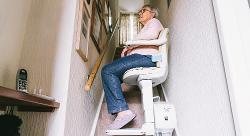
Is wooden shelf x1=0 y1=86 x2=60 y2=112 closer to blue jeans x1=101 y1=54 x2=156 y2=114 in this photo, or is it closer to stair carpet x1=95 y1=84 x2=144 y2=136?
blue jeans x1=101 y1=54 x2=156 y2=114

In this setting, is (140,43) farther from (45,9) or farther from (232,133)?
(232,133)

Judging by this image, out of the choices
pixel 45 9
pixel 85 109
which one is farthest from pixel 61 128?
pixel 45 9

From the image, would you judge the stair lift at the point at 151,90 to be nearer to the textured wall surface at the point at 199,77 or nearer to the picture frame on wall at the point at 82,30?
the textured wall surface at the point at 199,77

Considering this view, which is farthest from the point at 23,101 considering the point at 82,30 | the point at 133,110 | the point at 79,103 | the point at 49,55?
the point at 133,110

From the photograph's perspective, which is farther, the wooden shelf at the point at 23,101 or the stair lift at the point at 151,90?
the stair lift at the point at 151,90

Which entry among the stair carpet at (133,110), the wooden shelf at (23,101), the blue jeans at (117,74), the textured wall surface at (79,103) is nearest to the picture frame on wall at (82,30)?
the textured wall surface at (79,103)

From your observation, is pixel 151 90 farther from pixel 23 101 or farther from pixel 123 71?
pixel 23 101

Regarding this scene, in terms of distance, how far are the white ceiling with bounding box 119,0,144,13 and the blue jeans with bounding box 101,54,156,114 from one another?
4.79m

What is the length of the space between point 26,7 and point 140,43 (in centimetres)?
90

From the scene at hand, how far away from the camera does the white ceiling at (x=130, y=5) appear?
632cm

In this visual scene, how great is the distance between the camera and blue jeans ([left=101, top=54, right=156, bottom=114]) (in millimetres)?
1795

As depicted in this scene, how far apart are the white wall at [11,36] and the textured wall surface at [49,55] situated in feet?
0.16

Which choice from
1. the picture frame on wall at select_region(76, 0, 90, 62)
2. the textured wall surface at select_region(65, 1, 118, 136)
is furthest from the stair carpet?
the picture frame on wall at select_region(76, 0, 90, 62)

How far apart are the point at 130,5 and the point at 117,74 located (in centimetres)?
505
